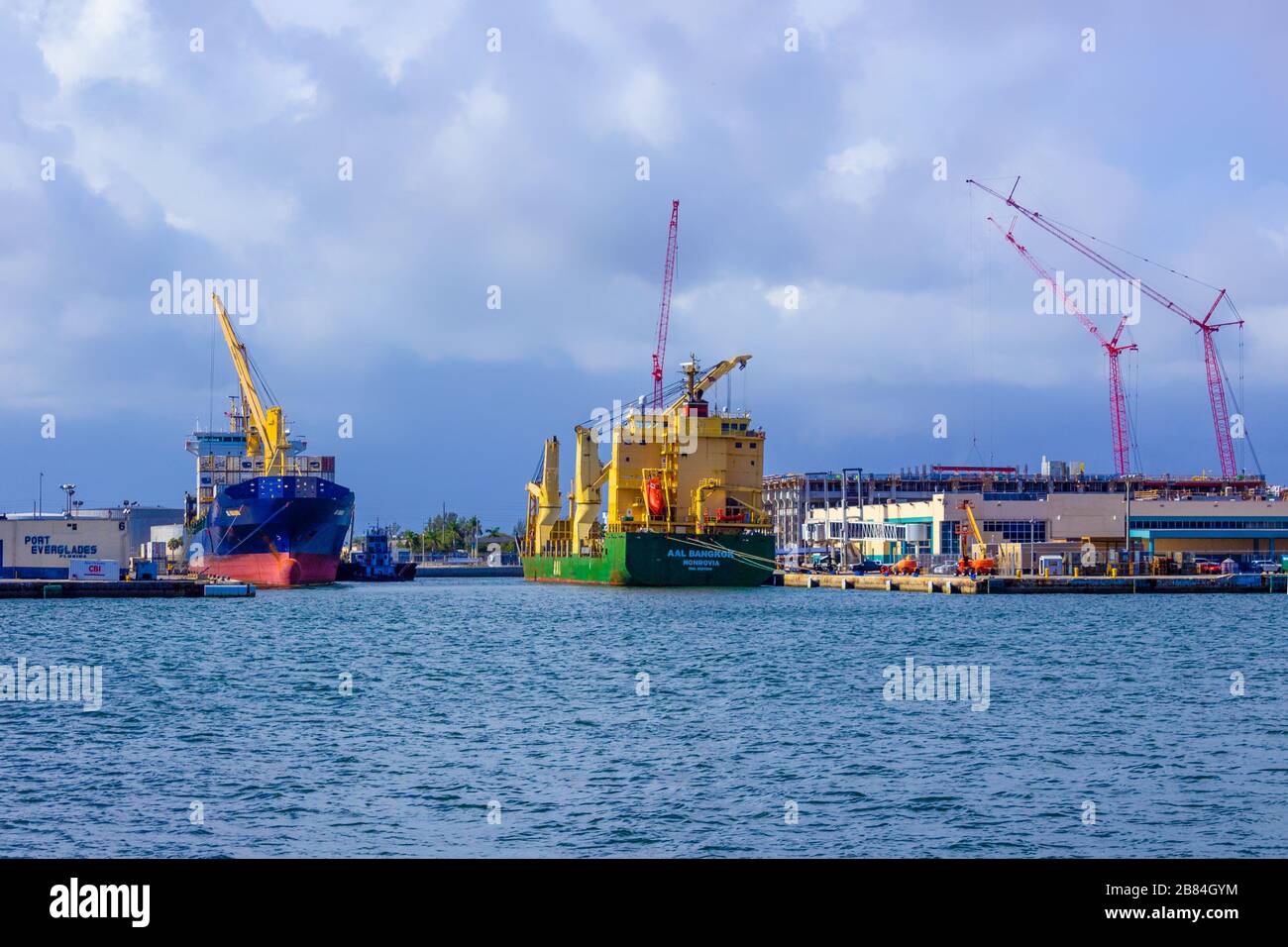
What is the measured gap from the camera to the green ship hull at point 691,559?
94.9 meters

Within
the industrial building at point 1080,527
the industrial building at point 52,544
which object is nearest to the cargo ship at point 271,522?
Result: the industrial building at point 52,544

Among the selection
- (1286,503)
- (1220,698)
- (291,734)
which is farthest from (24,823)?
(1286,503)

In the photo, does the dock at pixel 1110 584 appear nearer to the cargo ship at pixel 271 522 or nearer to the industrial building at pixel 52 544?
the cargo ship at pixel 271 522

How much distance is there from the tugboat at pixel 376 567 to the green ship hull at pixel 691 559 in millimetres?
78016

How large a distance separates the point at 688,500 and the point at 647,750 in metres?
72.1

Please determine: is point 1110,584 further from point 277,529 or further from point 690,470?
point 277,529

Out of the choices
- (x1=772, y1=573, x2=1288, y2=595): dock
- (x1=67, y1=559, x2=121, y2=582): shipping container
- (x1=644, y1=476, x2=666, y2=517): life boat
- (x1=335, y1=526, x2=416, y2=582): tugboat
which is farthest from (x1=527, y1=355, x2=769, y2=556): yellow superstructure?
(x1=335, y1=526, x2=416, y2=582): tugboat

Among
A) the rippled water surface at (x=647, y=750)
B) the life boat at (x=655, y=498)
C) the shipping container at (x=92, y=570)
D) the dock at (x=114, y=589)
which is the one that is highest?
the life boat at (x=655, y=498)

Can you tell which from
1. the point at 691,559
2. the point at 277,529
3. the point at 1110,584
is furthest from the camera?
the point at 277,529

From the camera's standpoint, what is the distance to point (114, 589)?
9238cm

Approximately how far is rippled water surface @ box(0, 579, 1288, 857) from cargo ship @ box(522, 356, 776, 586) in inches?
1498

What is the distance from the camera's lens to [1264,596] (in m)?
97.1

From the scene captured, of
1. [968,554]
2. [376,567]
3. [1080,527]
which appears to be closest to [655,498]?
[968,554]
